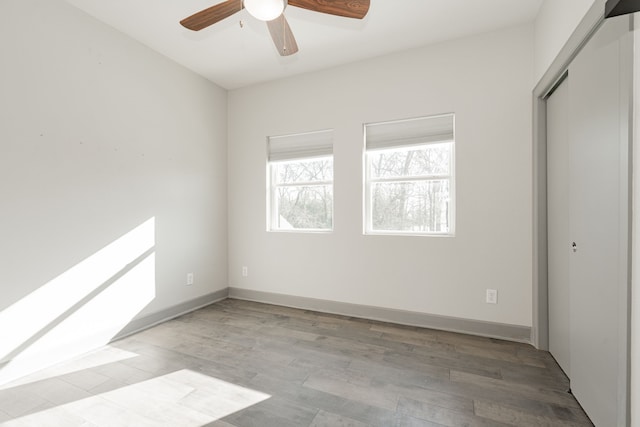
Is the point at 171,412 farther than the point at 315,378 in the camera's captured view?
No

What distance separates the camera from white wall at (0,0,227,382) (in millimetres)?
2043

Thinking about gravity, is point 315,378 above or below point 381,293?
below

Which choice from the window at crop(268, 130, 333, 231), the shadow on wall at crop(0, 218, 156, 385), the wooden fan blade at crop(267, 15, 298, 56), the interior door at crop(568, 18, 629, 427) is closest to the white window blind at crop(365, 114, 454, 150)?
the window at crop(268, 130, 333, 231)

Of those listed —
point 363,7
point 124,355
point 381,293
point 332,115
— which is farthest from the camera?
point 332,115

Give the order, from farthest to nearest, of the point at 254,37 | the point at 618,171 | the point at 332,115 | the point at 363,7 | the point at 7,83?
the point at 332,115 < the point at 254,37 < the point at 7,83 < the point at 363,7 < the point at 618,171

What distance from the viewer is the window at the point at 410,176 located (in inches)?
115

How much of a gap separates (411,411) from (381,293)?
1453mm

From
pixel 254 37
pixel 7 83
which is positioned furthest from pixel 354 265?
pixel 7 83

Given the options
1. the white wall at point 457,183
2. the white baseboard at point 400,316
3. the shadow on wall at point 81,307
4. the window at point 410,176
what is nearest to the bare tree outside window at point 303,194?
the white wall at point 457,183

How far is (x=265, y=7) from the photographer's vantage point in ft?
4.78

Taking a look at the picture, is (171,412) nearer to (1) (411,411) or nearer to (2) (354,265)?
(1) (411,411)

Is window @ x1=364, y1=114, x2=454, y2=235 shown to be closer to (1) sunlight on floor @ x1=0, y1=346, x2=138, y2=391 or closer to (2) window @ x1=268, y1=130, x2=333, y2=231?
(2) window @ x1=268, y1=130, x2=333, y2=231

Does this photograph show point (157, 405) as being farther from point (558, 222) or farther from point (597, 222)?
point (558, 222)

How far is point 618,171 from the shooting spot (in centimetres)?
134
